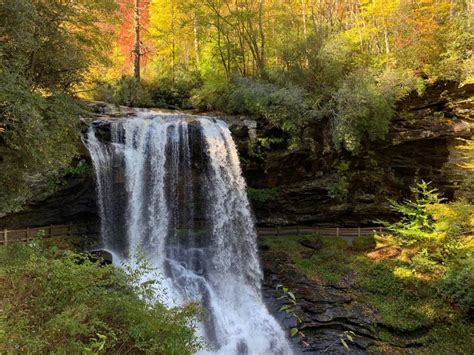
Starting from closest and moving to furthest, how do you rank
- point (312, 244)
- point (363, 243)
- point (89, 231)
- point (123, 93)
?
point (89, 231)
point (312, 244)
point (363, 243)
point (123, 93)

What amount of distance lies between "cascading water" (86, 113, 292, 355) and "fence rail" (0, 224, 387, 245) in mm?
1192

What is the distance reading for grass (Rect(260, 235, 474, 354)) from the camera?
11.6 metres

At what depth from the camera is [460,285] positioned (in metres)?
11.9

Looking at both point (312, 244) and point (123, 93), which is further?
point (123, 93)

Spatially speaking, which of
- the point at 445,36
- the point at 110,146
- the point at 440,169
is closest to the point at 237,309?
the point at 110,146

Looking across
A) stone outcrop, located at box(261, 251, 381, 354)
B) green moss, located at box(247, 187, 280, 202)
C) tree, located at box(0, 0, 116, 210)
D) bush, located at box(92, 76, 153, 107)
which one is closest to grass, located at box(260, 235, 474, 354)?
stone outcrop, located at box(261, 251, 381, 354)

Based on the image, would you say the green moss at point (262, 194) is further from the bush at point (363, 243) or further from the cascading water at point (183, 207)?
the bush at point (363, 243)

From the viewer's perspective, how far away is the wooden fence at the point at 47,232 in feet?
42.4

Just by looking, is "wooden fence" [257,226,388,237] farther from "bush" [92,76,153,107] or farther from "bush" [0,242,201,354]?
"bush" [0,242,201,354]

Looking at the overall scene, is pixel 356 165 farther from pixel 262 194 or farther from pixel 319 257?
pixel 319 257

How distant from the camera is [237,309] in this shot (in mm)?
12430

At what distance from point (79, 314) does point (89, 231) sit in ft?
33.5

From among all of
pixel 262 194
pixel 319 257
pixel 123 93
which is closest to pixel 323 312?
pixel 319 257

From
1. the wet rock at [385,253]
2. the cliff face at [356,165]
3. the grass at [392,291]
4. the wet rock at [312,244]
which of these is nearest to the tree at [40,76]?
the cliff face at [356,165]
